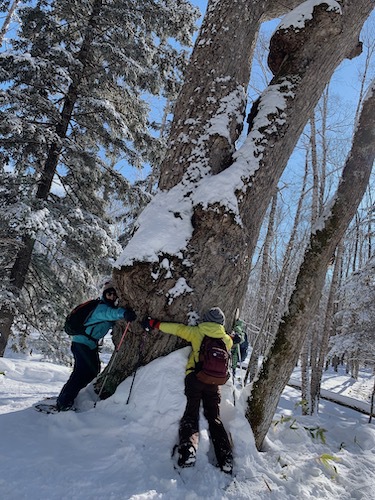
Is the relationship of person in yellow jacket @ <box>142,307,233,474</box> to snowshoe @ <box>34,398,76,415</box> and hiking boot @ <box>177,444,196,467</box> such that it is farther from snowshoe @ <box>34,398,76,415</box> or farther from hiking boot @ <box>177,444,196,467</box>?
snowshoe @ <box>34,398,76,415</box>

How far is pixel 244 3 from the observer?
4.09 metres

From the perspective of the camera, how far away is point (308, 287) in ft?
11.1

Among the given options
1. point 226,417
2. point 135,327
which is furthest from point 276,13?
point 226,417

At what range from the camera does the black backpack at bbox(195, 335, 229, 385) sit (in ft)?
9.96

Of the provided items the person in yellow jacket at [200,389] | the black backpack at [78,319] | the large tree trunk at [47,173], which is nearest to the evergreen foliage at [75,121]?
the large tree trunk at [47,173]

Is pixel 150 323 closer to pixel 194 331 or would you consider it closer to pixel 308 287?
pixel 194 331

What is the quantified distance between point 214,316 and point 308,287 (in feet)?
3.50

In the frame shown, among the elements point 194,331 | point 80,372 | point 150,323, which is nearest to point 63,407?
point 80,372

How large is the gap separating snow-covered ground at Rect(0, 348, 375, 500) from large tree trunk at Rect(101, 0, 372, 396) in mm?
381

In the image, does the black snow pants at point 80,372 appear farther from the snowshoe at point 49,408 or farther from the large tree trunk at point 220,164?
the large tree trunk at point 220,164

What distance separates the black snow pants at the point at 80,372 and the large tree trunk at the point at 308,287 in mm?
1689

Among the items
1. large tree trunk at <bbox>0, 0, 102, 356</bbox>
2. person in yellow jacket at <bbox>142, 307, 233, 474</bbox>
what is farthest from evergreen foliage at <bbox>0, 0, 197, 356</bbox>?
person in yellow jacket at <bbox>142, 307, 233, 474</bbox>

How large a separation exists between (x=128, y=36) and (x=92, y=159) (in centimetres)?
285

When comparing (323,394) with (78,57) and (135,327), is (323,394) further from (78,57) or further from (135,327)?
(78,57)
